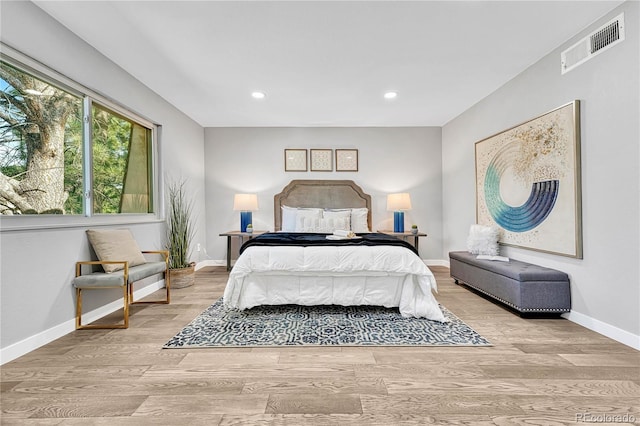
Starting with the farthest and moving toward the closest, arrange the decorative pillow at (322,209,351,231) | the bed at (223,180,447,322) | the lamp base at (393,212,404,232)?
1. the lamp base at (393,212,404,232)
2. the decorative pillow at (322,209,351,231)
3. the bed at (223,180,447,322)

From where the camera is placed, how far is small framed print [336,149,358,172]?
5293mm

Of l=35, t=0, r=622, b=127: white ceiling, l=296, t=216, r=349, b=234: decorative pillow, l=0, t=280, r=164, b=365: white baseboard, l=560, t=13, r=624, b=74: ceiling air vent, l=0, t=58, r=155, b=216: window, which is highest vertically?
l=35, t=0, r=622, b=127: white ceiling

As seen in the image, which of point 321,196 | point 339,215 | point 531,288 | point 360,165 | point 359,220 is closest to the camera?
point 531,288

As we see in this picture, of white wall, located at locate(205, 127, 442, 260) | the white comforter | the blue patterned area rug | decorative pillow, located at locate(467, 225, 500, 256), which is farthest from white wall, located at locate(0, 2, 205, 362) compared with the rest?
decorative pillow, located at locate(467, 225, 500, 256)

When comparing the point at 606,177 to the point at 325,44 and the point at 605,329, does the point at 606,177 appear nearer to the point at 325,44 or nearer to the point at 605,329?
the point at 605,329

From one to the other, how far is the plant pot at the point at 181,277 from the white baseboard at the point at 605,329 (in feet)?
14.0

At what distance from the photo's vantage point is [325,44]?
267 centimetres

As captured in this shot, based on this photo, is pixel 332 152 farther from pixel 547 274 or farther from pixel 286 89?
pixel 547 274

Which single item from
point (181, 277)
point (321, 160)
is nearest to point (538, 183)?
point (321, 160)

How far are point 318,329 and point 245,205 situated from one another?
2.99 m

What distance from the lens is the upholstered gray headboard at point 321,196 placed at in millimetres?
5211

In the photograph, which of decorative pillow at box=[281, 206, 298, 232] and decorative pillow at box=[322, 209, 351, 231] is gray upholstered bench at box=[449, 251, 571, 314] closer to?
decorative pillow at box=[322, 209, 351, 231]

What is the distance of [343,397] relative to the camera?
1577 mm

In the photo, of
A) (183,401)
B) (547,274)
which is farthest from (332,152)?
(183,401)
